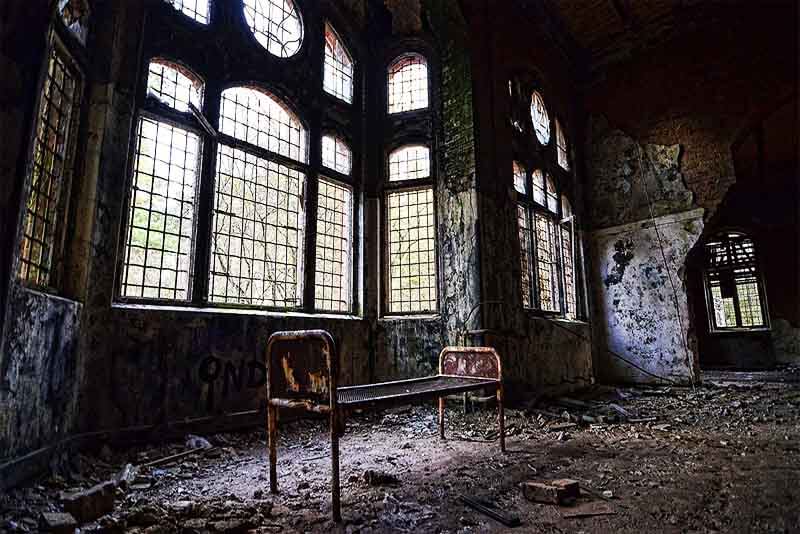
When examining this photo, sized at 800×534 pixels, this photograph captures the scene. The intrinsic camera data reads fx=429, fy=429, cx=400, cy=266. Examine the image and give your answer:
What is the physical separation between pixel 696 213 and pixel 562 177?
8.37ft

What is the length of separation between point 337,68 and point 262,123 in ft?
6.39

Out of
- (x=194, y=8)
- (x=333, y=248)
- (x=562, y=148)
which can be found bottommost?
(x=333, y=248)

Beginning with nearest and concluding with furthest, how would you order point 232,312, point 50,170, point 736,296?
point 50,170 → point 232,312 → point 736,296

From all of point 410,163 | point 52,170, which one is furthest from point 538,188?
point 52,170

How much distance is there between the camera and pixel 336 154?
6.60 metres

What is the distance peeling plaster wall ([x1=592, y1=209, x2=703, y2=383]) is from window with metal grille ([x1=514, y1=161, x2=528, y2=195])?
2683mm

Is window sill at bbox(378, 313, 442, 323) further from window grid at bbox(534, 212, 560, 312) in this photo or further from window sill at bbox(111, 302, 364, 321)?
window grid at bbox(534, 212, 560, 312)

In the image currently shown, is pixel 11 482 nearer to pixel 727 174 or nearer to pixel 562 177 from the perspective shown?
pixel 562 177

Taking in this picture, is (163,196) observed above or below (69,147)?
below

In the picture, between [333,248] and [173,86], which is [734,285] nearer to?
[333,248]

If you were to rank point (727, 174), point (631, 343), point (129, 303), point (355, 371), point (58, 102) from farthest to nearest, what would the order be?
point (631, 343) → point (727, 174) → point (355, 371) → point (129, 303) → point (58, 102)

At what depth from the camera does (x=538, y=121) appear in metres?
8.83

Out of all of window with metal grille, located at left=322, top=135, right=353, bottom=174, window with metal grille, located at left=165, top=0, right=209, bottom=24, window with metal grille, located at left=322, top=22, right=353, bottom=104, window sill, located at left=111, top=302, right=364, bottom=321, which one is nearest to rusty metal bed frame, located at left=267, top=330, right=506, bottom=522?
window sill, located at left=111, top=302, right=364, bottom=321

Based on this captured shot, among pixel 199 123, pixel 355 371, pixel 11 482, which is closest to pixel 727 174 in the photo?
pixel 355 371
